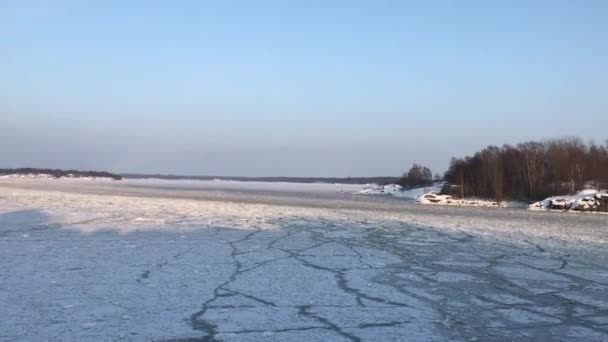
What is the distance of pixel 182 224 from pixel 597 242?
10.0m

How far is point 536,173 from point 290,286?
4664 cm

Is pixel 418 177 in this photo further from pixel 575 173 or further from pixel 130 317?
pixel 130 317

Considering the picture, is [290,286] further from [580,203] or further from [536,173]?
[536,173]

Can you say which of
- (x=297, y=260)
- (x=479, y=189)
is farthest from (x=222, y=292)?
(x=479, y=189)

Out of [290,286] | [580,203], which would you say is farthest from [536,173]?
[290,286]

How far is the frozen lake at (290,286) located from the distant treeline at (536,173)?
35.1 m

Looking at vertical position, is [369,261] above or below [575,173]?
below

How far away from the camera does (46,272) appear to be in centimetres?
741

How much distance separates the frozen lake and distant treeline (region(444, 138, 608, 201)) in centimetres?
3512

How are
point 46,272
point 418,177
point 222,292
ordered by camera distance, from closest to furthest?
point 222,292 < point 46,272 < point 418,177

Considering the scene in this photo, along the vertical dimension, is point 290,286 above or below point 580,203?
below

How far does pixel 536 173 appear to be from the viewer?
48.8m

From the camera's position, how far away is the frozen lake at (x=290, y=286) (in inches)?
198

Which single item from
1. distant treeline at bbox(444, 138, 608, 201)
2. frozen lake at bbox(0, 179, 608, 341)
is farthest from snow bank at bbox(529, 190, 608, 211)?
frozen lake at bbox(0, 179, 608, 341)
